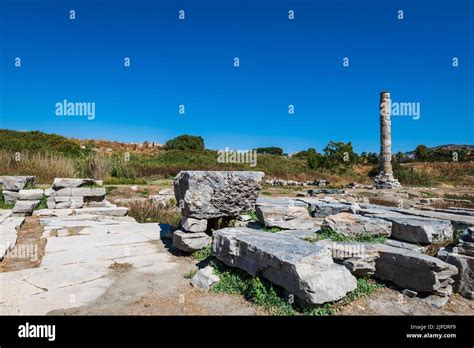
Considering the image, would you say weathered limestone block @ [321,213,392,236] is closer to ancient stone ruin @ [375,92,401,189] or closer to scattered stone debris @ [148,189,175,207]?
scattered stone debris @ [148,189,175,207]

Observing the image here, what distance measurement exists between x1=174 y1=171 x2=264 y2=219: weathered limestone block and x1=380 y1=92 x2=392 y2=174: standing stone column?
67.9ft

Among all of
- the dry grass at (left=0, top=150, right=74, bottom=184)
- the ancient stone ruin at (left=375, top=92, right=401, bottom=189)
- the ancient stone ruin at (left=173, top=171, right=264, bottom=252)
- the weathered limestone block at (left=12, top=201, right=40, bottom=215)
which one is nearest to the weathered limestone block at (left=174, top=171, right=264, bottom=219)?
the ancient stone ruin at (left=173, top=171, right=264, bottom=252)

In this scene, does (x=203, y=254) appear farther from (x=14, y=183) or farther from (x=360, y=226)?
(x=14, y=183)

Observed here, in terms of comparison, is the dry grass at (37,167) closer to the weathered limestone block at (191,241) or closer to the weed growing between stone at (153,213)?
the weed growing between stone at (153,213)

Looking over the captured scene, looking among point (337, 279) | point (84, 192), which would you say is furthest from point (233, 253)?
point (84, 192)

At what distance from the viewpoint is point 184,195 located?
5.80 m

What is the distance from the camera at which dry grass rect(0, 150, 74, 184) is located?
571 inches

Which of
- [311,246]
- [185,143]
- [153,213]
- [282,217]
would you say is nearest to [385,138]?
[153,213]
